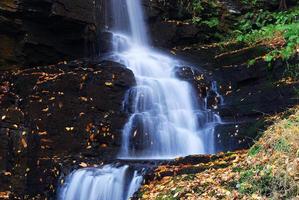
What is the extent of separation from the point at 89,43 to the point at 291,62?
5.93 metres

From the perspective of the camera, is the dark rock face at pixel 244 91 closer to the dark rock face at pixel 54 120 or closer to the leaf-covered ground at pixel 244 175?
the leaf-covered ground at pixel 244 175

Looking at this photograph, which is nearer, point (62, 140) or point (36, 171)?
point (36, 171)

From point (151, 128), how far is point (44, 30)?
480 cm

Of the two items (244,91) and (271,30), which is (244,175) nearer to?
(244,91)

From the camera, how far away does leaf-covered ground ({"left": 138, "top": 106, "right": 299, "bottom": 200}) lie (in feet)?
17.1

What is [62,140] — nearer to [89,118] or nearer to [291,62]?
[89,118]

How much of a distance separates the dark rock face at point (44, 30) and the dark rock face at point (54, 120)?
3.02 ft

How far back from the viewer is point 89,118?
9.85m

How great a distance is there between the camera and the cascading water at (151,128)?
7613 mm

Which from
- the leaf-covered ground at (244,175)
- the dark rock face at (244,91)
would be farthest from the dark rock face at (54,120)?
the dark rock face at (244,91)

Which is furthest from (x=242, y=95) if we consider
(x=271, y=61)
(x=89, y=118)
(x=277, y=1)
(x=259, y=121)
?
(x=277, y=1)

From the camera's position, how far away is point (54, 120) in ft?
32.0

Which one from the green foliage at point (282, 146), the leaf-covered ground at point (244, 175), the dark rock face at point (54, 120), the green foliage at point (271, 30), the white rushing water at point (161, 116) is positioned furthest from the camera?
the green foliage at point (271, 30)

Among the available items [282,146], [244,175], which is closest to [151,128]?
[244,175]
